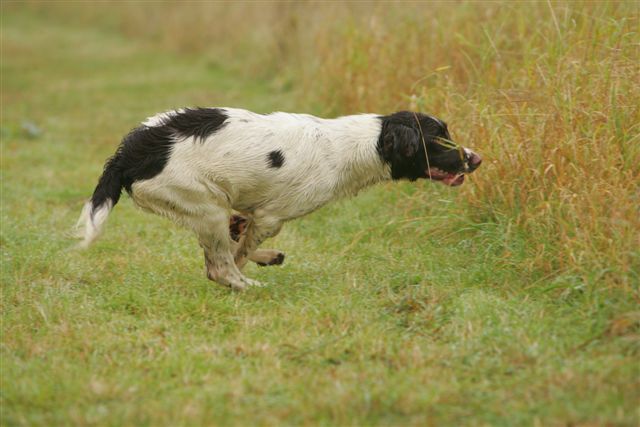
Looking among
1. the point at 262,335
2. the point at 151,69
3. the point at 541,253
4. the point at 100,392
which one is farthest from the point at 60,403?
the point at 151,69

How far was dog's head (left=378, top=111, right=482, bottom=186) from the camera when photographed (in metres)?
5.67

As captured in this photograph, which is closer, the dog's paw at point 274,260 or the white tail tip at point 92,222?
the white tail tip at point 92,222

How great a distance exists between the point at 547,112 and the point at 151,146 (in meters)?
2.58

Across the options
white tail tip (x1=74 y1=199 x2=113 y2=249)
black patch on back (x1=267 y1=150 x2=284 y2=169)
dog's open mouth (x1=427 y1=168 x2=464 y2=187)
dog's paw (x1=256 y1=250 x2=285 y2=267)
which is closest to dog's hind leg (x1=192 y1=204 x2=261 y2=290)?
dog's paw (x1=256 y1=250 x2=285 y2=267)

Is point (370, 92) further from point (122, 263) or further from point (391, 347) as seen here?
point (391, 347)

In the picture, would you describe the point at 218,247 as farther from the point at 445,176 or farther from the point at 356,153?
the point at 445,176

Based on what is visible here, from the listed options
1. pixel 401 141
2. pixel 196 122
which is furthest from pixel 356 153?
pixel 196 122

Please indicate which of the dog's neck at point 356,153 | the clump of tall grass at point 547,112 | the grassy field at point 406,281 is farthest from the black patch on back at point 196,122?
the clump of tall grass at point 547,112

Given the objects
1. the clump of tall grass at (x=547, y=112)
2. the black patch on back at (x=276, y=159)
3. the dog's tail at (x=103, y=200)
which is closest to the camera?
the clump of tall grass at (x=547, y=112)

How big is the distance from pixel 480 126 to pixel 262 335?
247 centimetres

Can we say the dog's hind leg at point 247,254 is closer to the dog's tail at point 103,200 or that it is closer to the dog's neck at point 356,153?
the dog's neck at point 356,153

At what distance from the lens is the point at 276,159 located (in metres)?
5.45

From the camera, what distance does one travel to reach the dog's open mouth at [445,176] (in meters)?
5.90

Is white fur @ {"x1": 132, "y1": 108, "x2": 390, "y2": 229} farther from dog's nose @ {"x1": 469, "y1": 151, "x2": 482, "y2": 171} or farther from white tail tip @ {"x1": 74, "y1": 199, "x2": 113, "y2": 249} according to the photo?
dog's nose @ {"x1": 469, "y1": 151, "x2": 482, "y2": 171}
